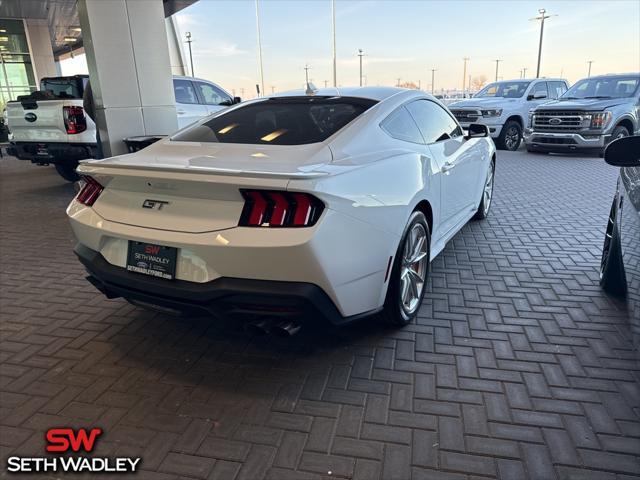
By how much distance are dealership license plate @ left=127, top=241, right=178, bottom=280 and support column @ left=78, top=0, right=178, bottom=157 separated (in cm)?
486

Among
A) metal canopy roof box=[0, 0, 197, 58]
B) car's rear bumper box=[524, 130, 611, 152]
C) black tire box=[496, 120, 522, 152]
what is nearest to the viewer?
car's rear bumper box=[524, 130, 611, 152]

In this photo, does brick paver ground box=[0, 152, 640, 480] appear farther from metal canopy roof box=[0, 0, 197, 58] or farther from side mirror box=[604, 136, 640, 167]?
metal canopy roof box=[0, 0, 197, 58]

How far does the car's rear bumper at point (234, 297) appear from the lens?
87.3 inches

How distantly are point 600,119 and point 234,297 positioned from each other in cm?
1118

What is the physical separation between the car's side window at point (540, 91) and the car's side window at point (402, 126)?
1156cm

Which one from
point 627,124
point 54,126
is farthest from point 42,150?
point 627,124

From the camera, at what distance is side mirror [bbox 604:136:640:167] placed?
87.3 inches

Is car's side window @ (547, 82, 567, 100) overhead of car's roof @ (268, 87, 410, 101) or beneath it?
beneath

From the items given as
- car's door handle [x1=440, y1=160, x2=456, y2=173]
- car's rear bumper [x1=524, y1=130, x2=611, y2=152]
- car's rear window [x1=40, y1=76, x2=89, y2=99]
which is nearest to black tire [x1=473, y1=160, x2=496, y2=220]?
car's door handle [x1=440, y1=160, x2=456, y2=173]

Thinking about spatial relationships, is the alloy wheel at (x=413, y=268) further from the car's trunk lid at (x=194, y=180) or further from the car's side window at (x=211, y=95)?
the car's side window at (x=211, y=95)

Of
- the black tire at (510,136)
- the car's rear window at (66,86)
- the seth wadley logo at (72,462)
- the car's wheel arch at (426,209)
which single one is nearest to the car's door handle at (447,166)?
the car's wheel arch at (426,209)

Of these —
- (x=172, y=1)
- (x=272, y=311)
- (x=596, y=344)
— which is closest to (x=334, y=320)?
(x=272, y=311)

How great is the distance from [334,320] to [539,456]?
3.63 feet

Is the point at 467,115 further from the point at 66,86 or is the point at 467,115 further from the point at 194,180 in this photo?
the point at 194,180
